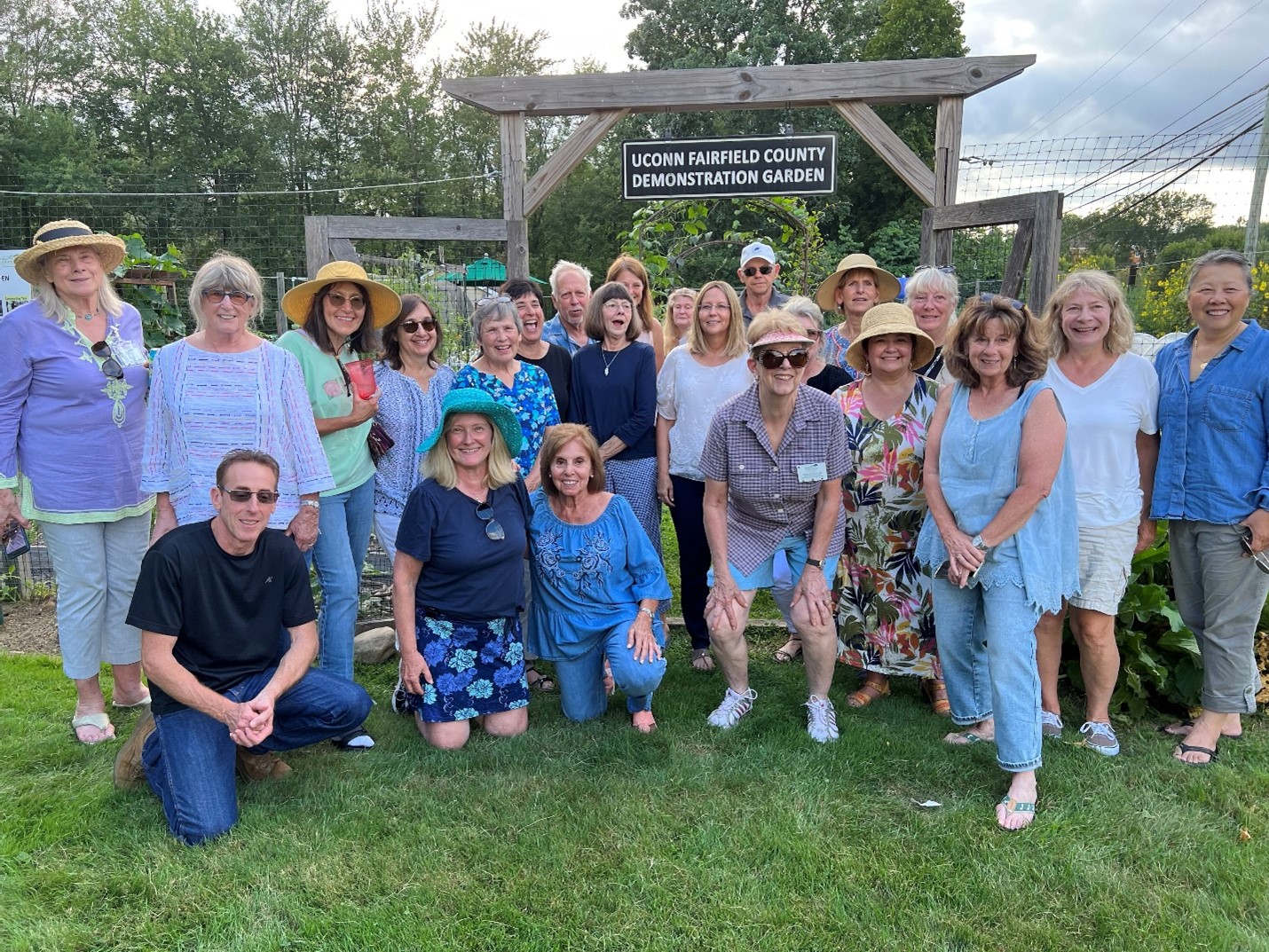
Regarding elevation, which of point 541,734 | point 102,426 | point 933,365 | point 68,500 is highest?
point 933,365

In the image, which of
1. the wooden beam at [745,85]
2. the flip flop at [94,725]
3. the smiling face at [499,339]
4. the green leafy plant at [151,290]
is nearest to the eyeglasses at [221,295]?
the smiling face at [499,339]

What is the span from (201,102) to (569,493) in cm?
3140

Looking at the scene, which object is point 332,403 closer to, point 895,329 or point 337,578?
point 337,578

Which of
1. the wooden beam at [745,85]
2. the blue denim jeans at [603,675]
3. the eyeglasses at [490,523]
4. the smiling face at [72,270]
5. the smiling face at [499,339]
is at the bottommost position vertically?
the blue denim jeans at [603,675]

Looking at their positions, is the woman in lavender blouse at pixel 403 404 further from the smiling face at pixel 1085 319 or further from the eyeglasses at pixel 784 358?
the smiling face at pixel 1085 319

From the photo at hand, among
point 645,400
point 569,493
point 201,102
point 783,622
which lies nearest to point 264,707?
point 569,493

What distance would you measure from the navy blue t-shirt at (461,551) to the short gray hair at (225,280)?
39.2 inches

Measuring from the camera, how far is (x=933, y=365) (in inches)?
153

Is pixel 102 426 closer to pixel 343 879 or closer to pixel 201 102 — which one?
pixel 343 879

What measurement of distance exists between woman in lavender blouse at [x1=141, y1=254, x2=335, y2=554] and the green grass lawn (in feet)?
3.59

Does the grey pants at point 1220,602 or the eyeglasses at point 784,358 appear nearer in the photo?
the grey pants at point 1220,602

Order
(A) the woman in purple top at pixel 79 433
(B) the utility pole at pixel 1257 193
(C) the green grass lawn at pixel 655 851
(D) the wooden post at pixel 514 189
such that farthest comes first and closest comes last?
(B) the utility pole at pixel 1257 193 → (D) the wooden post at pixel 514 189 → (A) the woman in purple top at pixel 79 433 → (C) the green grass lawn at pixel 655 851

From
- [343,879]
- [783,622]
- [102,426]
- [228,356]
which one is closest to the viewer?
[343,879]

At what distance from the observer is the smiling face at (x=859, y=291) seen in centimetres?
459
